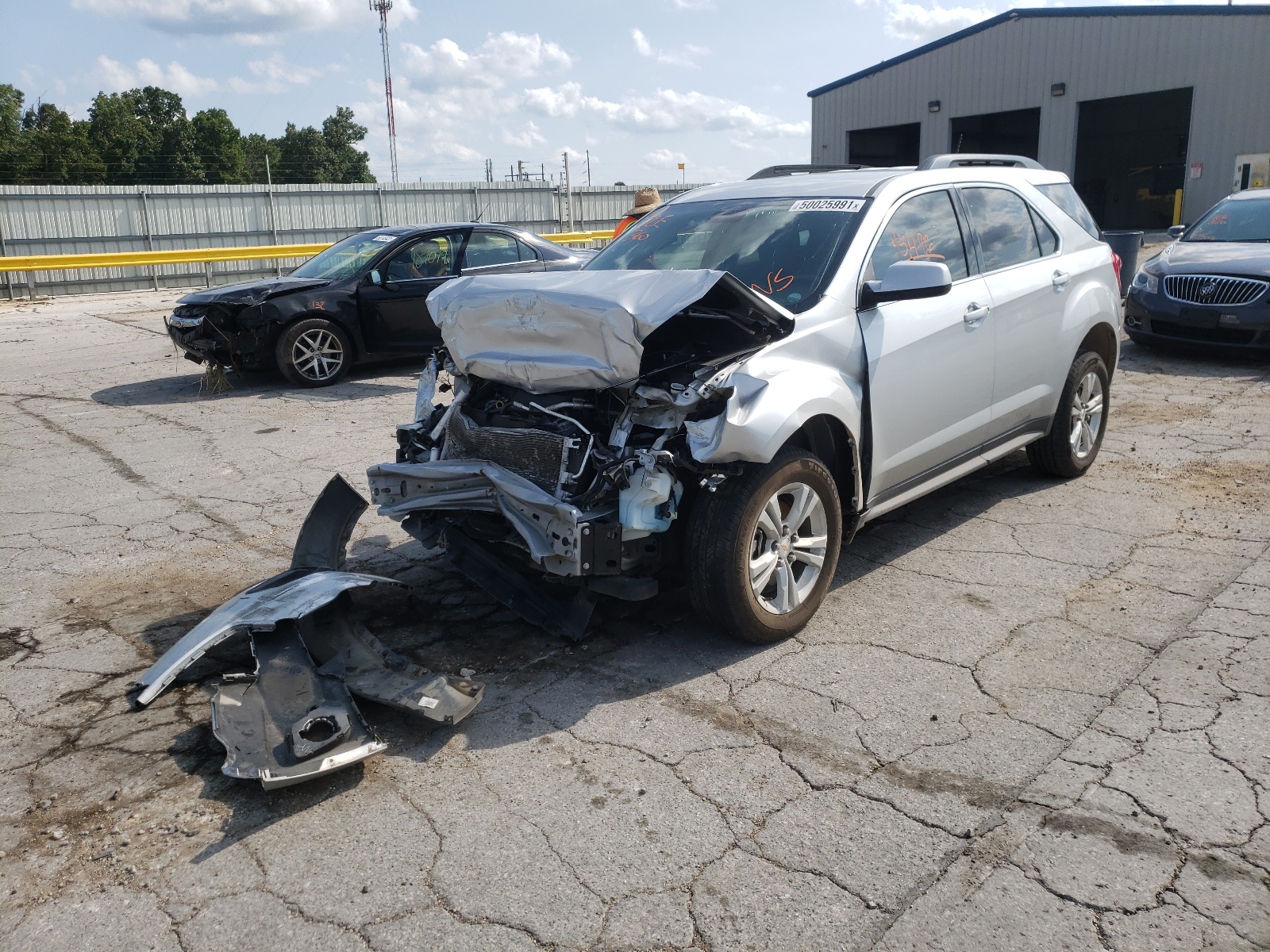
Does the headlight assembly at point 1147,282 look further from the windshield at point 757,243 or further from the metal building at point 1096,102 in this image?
the metal building at point 1096,102

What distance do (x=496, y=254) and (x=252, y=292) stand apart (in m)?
2.66

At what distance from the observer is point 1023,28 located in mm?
27531

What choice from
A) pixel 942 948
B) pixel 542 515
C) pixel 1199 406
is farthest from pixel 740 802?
pixel 1199 406

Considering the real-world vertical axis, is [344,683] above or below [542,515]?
below

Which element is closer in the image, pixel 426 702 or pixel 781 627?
pixel 426 702

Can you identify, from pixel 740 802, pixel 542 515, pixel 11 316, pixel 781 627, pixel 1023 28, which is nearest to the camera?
pixel 740 802

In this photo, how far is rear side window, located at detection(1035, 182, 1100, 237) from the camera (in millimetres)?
6273

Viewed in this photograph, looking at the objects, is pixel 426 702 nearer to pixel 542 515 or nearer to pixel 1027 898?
pixel 542 515

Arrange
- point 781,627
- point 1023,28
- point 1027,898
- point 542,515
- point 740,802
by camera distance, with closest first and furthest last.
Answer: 1. point 1027,898
2. point 740,802
3. point 542,515
4. point 781,627
5. point 1023,28

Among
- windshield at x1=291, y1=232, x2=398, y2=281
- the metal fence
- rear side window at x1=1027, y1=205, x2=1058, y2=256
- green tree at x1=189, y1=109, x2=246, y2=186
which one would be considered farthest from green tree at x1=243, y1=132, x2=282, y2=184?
rear side window at x1=1027, y1=205, x2=1058, y2=256

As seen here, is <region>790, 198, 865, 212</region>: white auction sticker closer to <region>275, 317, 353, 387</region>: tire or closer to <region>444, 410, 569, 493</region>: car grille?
<region>444, 410, 569, 493</region>: car grille

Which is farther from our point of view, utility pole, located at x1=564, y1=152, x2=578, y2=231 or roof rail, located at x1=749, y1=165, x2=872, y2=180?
utility pole, located at x1=564, y1=152, x2=578, y2=231

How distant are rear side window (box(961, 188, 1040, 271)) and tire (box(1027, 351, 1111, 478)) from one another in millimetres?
843

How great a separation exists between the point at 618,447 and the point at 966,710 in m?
1.62
